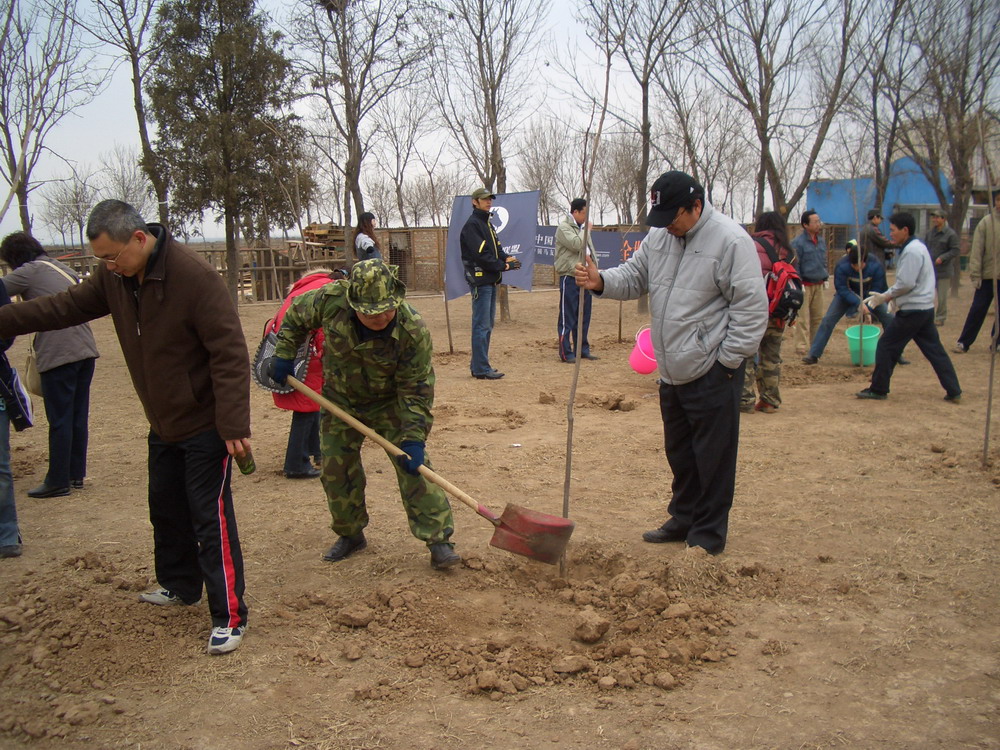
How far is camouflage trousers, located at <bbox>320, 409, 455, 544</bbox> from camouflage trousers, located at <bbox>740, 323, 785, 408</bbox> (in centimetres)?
412

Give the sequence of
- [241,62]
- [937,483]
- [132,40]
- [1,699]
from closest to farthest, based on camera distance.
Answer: [1,699] → [937,483] → [132,40] → [241,62]

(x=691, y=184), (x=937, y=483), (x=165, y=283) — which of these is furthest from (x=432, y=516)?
(x=937, y=483)

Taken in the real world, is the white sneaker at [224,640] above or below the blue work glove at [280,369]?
below

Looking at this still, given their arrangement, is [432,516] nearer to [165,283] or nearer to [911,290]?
[165,283]

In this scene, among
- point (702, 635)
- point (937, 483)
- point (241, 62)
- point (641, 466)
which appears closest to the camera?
point (702, 635)

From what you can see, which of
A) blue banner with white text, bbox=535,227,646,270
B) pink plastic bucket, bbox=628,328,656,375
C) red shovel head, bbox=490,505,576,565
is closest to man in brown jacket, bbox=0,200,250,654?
red shovel head, bbox=490,505,576,565

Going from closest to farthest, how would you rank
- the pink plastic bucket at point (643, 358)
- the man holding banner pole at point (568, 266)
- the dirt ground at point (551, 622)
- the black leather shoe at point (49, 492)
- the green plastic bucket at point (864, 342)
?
the dirt ground at point (551, 622), the black leather shoe at point (49, 492), the pink plastic bucket at point (643, 358), the green plastic bucket at point (864, 342), the man holding banner pole at point (568, 266)

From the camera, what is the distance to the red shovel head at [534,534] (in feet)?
12.5

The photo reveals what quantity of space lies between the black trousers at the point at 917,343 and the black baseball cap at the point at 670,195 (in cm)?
456

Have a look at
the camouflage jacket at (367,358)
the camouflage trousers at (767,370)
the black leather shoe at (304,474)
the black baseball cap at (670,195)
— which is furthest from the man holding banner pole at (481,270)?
the black baseball cap at (670,195)

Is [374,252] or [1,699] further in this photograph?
[374,252]

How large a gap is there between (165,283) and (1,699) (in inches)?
67.8

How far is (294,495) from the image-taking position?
551 centimetres

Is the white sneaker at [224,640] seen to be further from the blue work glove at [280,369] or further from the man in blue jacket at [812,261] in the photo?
the man in blue jacket at [812,261]
